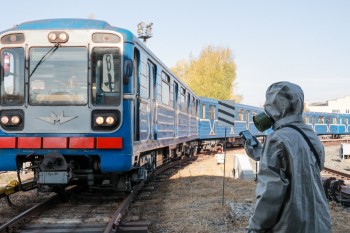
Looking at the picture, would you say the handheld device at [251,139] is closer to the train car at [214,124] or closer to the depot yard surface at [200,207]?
the depot yard surface at [200,207]

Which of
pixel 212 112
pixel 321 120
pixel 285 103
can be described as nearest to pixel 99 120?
pixel 285 103

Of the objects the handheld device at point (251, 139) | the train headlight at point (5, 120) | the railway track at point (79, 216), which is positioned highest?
the train headlight at point (5, 120)

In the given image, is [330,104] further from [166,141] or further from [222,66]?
[166,141]

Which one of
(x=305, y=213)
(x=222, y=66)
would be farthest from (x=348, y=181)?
(x=222, y=66)

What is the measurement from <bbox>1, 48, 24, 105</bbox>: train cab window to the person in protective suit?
5.80 metres

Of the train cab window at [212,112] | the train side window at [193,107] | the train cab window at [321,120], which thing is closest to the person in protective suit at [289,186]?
the train side window at [193,107]

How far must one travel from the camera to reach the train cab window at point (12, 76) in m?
7.36

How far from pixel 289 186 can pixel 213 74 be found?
149 ft

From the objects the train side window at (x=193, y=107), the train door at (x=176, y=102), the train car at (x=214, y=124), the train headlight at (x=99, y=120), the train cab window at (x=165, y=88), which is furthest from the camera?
the train car at (x=214, y=124)

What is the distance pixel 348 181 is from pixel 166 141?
573 centimetres

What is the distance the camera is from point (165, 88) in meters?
10.9

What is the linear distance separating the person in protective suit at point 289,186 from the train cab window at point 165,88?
8.19m

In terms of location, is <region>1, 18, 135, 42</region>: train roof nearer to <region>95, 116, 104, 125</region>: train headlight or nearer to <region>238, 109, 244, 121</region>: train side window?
<region>95, 116, 104, 125</region>: train headlight

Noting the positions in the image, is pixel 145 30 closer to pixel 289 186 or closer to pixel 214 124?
pixel 214 124
